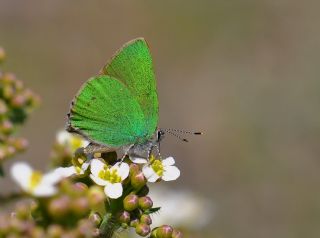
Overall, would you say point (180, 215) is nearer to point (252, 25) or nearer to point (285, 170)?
point (285, 170)

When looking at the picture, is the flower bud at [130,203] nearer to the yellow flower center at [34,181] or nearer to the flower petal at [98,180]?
the flower petal at [98,180]

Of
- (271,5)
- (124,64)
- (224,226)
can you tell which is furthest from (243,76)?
(124,64)

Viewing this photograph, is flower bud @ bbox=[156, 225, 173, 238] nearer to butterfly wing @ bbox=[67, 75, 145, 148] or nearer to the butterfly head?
butterfly wing @ bbox=[67, 75, 145, 148]

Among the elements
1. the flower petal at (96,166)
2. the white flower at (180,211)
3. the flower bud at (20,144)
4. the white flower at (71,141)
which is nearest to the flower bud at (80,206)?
the flower bud at (20,144)

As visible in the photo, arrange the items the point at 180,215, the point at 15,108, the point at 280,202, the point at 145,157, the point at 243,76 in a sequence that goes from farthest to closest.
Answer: the point at 243,76 → the point at 280,202 → the point at 180,215 → the point at 145,157 → the point at 15,108

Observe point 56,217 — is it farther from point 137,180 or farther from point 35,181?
point 137,180

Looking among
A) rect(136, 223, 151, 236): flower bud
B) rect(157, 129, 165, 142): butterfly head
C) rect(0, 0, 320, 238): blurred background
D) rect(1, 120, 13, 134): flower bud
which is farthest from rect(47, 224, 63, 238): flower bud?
rect(0, 0, 320, 238): blurred background

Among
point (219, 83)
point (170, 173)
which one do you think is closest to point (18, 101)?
point (170, 173)

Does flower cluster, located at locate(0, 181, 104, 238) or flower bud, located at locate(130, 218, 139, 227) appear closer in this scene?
flower cluster, located at locate(0, 181, 104, 238)
